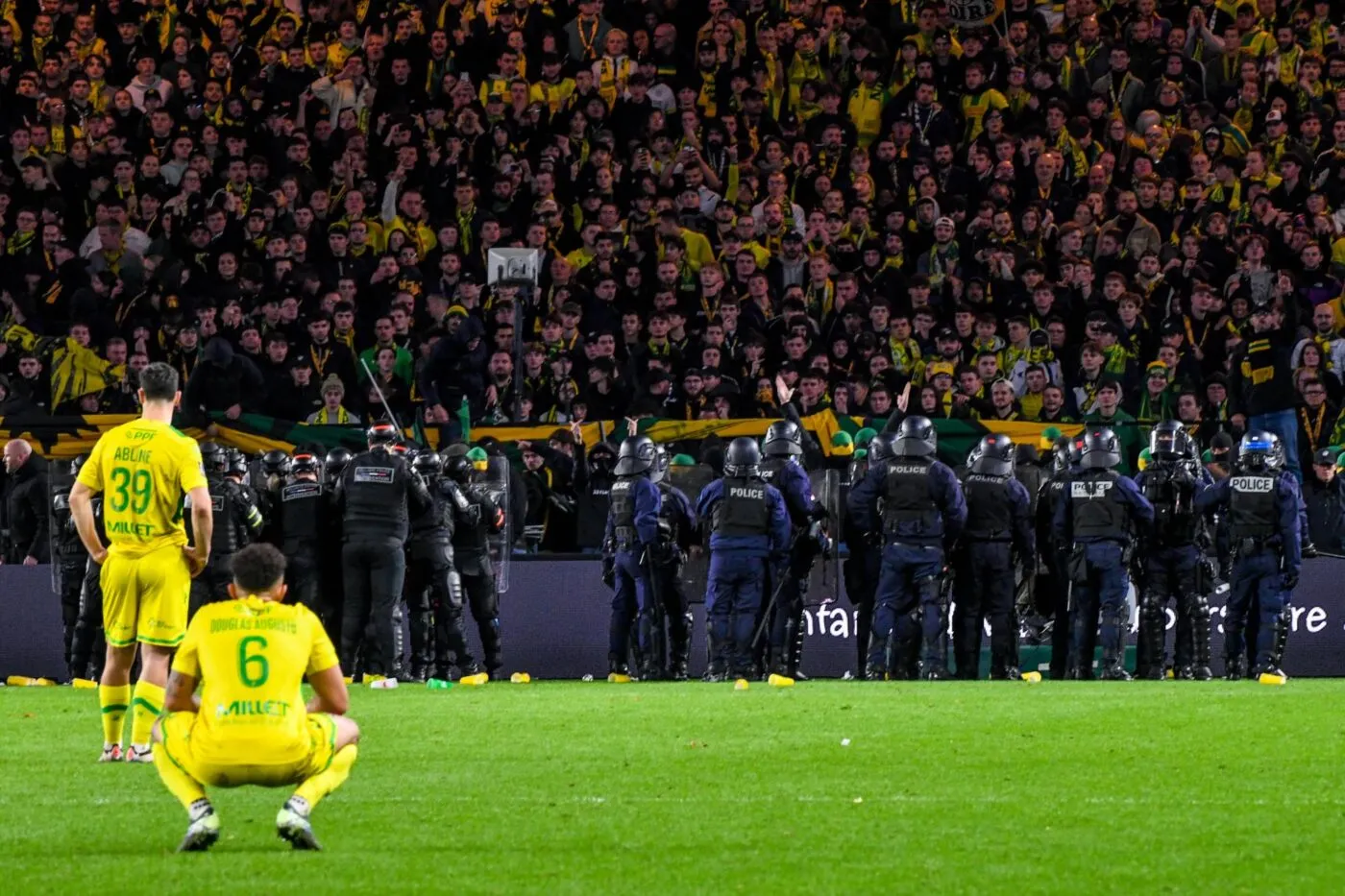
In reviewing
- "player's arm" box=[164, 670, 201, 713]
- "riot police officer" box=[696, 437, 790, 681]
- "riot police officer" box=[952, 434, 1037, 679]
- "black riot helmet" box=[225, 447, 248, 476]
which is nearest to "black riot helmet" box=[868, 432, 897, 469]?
"riot police officer" box=[952, 434, 1037, 679]

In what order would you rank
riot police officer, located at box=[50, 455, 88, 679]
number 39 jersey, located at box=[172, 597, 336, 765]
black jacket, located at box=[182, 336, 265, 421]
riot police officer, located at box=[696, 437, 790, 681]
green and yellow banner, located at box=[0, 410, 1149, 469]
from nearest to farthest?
number 39 jersey, located at box=[172, 597, 336, 765], riot police officer, located at box=[696, 437, 790, 681], riot police officer, located at box=[50, 455, 88, 679], green and yellow banner, located at box=[0, 410, 1149, 469], black jacket, located at box=[182, 336, 265, 421]

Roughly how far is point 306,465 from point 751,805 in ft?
33.7

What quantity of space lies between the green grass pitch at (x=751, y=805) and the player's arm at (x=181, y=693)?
0.53 meters

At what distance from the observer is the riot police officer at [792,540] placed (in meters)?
19.2

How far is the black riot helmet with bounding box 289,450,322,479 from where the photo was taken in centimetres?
1930

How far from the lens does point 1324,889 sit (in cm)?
745

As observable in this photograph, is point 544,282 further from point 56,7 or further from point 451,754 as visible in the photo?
point 451,754

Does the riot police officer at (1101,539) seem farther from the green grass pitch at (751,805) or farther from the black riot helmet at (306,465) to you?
the black riot helmet at (306,465)

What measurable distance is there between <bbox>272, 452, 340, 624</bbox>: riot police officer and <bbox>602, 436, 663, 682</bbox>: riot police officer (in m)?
2.38

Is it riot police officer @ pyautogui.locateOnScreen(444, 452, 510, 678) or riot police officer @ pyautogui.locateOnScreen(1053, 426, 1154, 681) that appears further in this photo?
riot police officer @ pyautogui.locateOnScreen(444, 452, 510, 678)

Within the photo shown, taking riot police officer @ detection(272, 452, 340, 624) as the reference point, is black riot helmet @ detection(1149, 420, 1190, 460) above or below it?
above

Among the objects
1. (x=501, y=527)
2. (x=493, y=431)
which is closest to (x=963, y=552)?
(x=501, y=527)

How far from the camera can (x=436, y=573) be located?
1898cm

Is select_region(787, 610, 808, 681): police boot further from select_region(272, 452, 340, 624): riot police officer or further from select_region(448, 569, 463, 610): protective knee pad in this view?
select_region(272, 452, 340, 624): riot police officer
